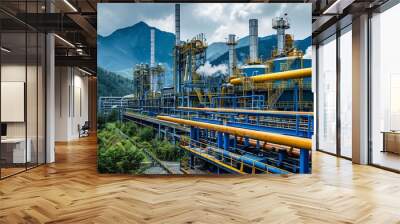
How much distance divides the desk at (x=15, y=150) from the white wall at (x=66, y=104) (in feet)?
25.0

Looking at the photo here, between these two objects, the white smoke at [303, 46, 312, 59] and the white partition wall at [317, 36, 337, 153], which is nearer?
the white smoke at [303, 46, 312, 59]

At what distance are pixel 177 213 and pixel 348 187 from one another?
2.87 meters

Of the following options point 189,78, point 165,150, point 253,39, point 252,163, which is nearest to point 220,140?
point 252,163

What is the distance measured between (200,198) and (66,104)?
11447 millimetres

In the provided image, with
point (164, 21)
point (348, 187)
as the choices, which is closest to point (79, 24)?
point (164, 21)

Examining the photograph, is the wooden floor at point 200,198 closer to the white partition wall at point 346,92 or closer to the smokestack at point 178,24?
A: the white partition wall at point 346,92

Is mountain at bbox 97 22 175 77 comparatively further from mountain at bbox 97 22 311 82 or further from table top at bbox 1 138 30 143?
table top at bbox 1 138 30 143

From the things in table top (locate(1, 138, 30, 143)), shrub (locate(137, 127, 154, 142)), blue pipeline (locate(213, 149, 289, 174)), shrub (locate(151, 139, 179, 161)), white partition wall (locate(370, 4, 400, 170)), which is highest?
white partition wall (locate(370, 4, 400, 170))

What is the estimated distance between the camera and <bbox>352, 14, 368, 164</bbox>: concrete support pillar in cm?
819

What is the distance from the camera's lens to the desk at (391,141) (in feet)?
23.3

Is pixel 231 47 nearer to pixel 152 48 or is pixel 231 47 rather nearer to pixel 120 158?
pixel 152 48

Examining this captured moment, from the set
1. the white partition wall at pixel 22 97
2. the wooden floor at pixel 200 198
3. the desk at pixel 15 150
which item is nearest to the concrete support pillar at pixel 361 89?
the wooden floor at pixel 200 198

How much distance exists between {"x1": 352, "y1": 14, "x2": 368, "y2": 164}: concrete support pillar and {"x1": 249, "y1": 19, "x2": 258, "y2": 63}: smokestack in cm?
295

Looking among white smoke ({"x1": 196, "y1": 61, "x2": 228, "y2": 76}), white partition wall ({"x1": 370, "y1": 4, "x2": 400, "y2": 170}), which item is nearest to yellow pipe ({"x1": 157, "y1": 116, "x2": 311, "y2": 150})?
white smoke ({"x1": 196, "y1": 61, "x2": 228, "y2": 76})
